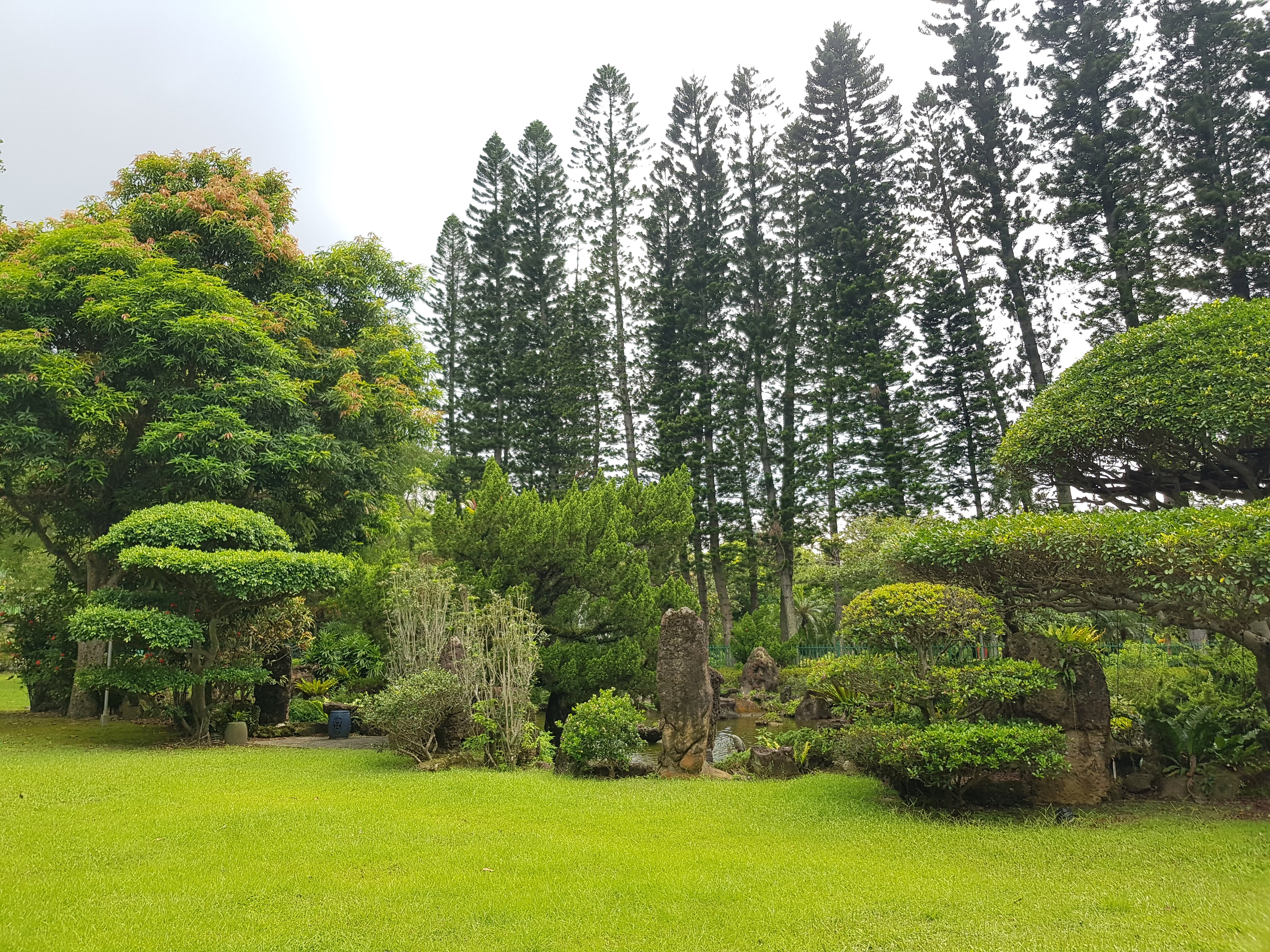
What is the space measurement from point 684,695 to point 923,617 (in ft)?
9.14

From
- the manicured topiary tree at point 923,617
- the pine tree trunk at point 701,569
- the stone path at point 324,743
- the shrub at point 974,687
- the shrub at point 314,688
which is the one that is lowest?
the stone path at point 324,743

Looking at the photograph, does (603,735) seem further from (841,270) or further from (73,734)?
(841,270)

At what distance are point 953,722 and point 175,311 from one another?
10767mm

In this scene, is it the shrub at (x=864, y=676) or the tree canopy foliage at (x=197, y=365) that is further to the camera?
the tree canopy foliage at (x=197, y=365)

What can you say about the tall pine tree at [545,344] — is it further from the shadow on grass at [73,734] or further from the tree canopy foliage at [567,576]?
the shadow on grass at [73,734]

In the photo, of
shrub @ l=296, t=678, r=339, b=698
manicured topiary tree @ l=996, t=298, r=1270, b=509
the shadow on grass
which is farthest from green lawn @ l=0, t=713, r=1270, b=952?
shrub @ l=296, t=678, r=339, b=698

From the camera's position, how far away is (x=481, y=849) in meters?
4.45

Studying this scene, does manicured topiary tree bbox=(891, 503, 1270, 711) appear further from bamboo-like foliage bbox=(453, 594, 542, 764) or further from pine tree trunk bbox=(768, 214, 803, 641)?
pine tree trunk bbox=(768, 214, 803, 641)

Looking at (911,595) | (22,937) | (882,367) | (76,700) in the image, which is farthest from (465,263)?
(22,937)

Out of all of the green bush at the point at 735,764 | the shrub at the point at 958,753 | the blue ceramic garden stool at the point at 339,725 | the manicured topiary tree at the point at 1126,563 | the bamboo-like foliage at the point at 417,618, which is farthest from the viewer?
the blue ceramic garden stool at the point at 339,725

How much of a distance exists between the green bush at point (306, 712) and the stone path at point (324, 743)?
2.59 ft

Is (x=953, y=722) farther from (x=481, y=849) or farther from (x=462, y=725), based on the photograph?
(x=462, y=725)

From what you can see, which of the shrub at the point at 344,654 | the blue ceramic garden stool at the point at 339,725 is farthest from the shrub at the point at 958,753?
the blue ceramic garden stool at the point at 339,725

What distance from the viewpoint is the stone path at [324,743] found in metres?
9.33
